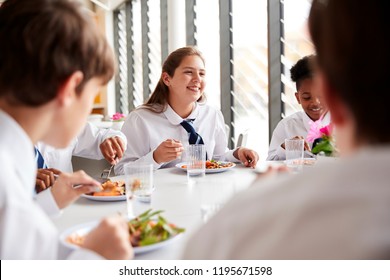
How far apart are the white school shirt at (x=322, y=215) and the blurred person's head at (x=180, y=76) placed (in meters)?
2.26

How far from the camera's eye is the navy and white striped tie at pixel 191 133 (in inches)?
103

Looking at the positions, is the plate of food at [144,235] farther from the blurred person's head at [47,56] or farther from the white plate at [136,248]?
the blurred person's head at [47,56]

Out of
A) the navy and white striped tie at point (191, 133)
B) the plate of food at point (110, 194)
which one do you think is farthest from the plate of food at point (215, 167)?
the plate of food at point (110, 194)

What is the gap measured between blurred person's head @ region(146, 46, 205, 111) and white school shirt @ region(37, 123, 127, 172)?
49 cm

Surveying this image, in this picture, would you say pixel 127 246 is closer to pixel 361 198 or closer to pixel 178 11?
pixel 361 198

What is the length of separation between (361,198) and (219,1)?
433cm

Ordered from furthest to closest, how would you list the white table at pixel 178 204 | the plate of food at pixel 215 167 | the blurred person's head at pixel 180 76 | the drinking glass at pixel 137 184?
the blurred person's head at pixel 180 76 < the plate of food at pixel 215 167 < the drinking glass at pixel 137 184 < the white table at pixel 178 204

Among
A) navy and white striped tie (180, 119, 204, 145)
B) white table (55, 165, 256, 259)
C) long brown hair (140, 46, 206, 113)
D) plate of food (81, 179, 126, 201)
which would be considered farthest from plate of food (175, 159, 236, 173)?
long brown hair (140, 46, 206, 113)

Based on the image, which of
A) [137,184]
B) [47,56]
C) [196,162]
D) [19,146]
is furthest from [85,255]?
[196,162]

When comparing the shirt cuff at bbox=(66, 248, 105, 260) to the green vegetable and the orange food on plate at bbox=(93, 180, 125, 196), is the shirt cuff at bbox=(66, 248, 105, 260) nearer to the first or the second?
the green vegetable

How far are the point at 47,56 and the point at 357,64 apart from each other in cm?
65

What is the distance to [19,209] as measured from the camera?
31.5 inches

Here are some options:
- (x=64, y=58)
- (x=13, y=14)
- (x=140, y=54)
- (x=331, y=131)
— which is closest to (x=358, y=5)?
(x=64, y=58)

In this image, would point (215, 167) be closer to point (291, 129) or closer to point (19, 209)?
point (291, 129)
